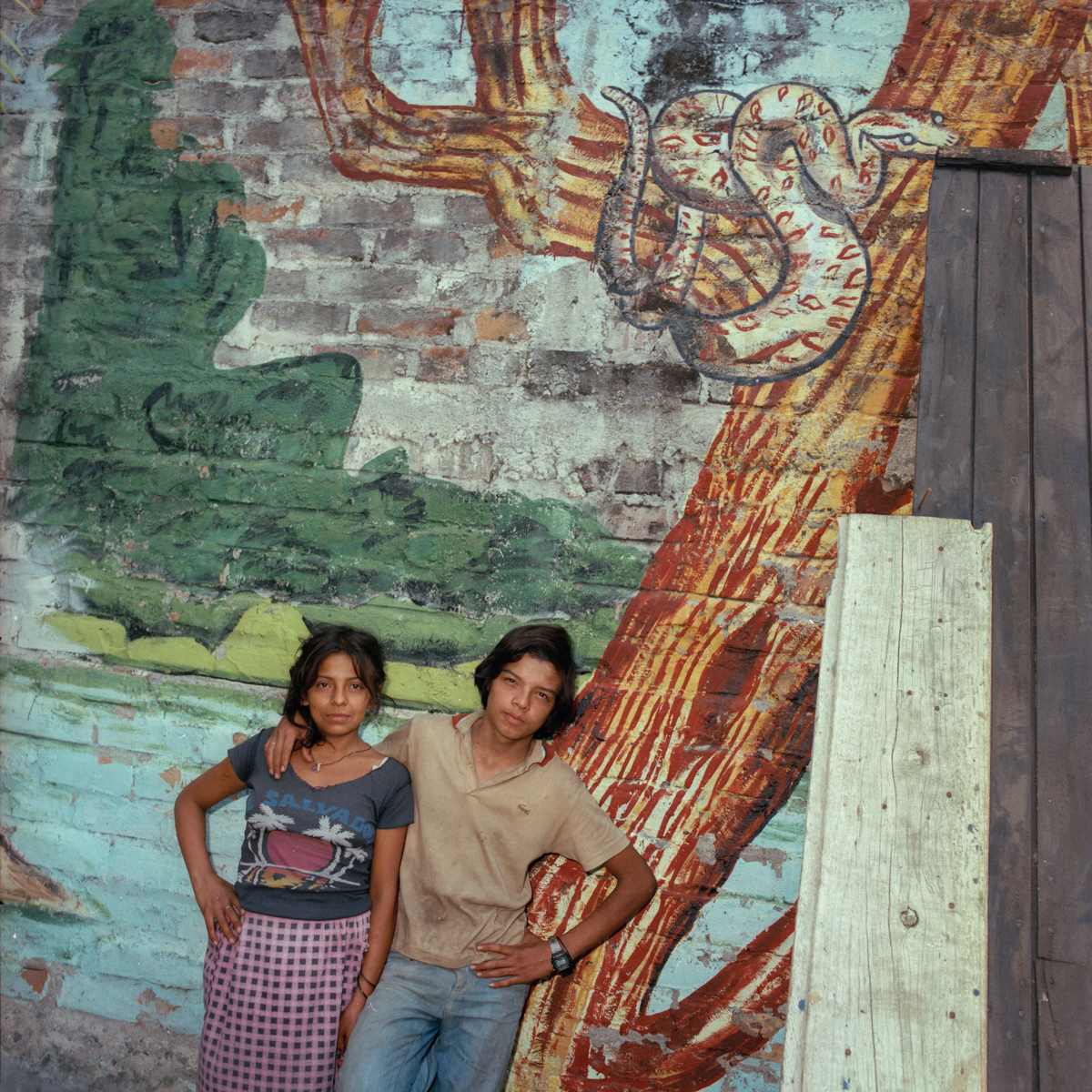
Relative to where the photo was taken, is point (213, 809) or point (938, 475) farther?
point (213, 809)

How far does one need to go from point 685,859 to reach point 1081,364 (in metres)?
1.52

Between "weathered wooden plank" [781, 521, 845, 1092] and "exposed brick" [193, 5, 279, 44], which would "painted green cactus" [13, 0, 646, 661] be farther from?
"weathered wooden plank" [781, 521, 845, 1092]

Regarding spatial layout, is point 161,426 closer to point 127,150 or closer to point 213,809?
point 127,150

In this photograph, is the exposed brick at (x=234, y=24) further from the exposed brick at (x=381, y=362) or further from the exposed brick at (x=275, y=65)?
the exposed brick at (x=381, y=362)

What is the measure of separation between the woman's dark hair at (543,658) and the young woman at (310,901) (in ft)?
0.99

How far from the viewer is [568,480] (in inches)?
90.5

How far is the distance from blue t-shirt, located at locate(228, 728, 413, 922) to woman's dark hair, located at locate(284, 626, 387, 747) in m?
0.16

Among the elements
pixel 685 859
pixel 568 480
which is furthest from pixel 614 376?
pixel 685 859

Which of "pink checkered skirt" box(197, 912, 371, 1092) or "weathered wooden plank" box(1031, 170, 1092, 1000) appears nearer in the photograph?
"weathered wooden plank" box(1031, 170, 1092, 1000)

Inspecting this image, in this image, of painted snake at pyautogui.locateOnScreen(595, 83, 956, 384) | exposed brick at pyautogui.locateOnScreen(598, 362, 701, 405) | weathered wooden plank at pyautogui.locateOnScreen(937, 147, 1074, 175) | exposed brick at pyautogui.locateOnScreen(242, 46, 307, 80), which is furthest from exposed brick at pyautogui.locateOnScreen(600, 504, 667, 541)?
exposed brick at pyautogui.locateOnScreen(242, 46, 307, 80)

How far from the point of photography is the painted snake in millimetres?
2195

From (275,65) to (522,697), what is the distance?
2019 mm

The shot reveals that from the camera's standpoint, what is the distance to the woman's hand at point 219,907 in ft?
6.74

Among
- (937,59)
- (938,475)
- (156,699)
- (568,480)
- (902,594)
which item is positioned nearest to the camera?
(902,594)
